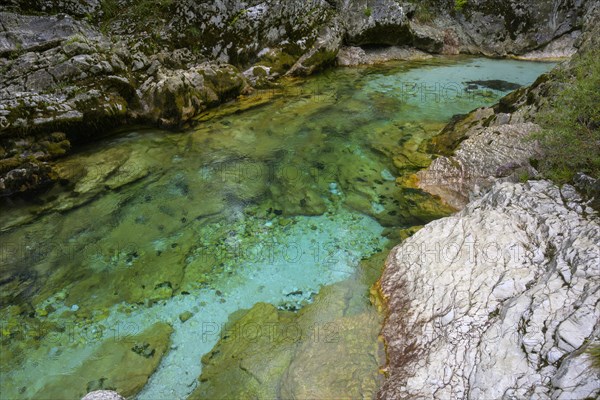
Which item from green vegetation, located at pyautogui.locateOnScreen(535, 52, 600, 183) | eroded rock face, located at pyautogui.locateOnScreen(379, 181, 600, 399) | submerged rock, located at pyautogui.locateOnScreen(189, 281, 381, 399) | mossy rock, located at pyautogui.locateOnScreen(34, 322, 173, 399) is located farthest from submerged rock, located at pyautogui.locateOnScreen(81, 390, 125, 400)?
green vegetation, located at pyautogui.locateOnScreen(535, 52, 600, 183)

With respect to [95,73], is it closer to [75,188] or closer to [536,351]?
[75,188]

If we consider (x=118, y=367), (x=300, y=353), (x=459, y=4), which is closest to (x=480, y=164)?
(x=300, y=353)

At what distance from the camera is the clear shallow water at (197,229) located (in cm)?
518

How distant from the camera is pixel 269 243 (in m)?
6.65

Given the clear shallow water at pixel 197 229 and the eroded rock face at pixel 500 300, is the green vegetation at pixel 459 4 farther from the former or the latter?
the eroded rock face at pixel 500 300

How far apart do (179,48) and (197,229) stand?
26.5 ft

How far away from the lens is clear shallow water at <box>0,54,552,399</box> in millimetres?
5180

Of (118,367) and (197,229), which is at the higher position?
(197,229)

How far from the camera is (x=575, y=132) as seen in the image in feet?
16.6

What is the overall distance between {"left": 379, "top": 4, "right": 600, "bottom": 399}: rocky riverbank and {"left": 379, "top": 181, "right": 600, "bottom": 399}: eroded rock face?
0.01m

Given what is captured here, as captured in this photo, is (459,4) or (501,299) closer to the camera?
(501,299)

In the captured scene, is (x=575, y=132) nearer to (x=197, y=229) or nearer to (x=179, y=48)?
(x=197, y=229)

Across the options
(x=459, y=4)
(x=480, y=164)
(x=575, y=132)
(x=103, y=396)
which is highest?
(x=459, y=4)

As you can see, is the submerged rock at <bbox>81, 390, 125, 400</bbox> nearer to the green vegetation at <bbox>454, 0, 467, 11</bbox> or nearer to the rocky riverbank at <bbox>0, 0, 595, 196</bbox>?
the rocky riverbank at <bbox>0, 0, 595, 196</bbox>
